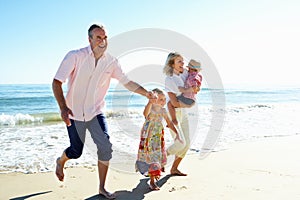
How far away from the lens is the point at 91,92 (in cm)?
332

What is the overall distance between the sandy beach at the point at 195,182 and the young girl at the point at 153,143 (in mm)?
255

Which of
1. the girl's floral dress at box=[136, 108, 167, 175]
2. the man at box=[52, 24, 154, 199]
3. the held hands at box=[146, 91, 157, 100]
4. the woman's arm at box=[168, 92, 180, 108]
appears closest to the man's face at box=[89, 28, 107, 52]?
the man at box=[52, 24, 154, 199]

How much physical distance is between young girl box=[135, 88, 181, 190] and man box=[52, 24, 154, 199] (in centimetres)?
29

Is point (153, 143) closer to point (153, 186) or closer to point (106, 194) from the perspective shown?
point (153, 186)

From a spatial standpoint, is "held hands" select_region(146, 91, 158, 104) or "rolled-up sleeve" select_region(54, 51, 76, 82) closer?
"rolled-up sleeve" select_region(54, 51, 76, 82)

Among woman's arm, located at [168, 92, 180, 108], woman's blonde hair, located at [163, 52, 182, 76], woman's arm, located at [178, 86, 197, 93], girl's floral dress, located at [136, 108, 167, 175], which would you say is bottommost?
girl's floral dress, located at [136, 108, 167, 175]

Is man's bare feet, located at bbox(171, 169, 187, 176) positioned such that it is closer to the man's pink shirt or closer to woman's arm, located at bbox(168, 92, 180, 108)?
woman's arm, located at bbox(168, 92, 180, 108)

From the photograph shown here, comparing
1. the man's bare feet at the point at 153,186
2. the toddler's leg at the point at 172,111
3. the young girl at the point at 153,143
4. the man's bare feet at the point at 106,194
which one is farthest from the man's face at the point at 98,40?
the man's bare feet at the point at 153,186

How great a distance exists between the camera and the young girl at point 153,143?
362 centimetres

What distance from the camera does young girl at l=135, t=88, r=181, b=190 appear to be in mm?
3615

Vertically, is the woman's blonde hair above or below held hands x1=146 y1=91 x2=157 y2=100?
above

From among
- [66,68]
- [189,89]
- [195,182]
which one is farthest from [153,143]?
[66,68]

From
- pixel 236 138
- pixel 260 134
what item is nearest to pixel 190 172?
pixel 236 138

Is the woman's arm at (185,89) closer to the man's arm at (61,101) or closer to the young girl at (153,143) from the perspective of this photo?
the young girl at (153,143)
